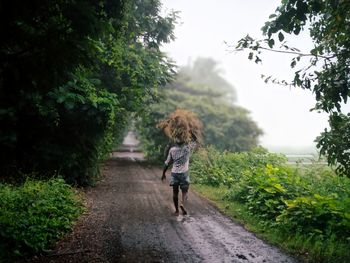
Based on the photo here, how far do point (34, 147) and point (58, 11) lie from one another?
24.2ft

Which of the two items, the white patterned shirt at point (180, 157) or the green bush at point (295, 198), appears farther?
the white patterned shirt at point (180, 157)

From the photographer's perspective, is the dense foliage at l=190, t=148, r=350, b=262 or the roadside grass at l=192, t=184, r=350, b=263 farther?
the dense foliage at l=190, t=148, r=350, b=262

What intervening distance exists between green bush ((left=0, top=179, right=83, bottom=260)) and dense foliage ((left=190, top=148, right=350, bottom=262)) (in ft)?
15.5

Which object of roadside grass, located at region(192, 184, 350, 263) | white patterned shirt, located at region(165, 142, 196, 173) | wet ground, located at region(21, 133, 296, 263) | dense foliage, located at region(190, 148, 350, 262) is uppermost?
white patterned shirt, located at region(165, 142, 196, 173)

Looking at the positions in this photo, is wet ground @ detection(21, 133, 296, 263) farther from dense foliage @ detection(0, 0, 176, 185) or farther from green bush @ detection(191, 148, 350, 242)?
dense foliage @ detection(0, 0, 176, 185)

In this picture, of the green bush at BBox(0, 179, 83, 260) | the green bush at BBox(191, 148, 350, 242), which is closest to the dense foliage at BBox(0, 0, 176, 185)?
the green bush at BBox(0, 179, 83, 260)

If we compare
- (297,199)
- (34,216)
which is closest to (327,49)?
(297,199)

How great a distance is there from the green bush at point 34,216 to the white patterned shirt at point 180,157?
2.73 m

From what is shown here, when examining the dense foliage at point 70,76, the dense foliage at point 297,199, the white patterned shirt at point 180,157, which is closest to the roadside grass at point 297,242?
the dense foliage at point 297,199

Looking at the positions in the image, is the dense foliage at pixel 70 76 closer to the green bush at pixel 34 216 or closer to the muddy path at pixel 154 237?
the green bush at pixel 34 216

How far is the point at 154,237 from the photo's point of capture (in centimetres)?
766

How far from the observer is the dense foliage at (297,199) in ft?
24.8

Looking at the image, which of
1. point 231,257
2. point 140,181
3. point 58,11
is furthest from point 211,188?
point 58,11

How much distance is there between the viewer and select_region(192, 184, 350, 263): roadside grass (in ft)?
21.7
